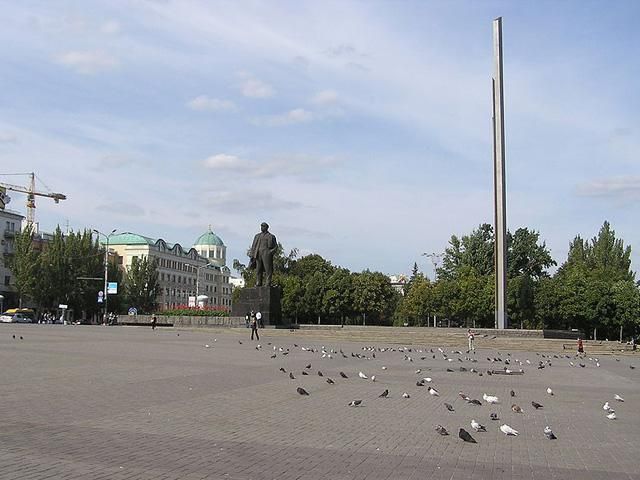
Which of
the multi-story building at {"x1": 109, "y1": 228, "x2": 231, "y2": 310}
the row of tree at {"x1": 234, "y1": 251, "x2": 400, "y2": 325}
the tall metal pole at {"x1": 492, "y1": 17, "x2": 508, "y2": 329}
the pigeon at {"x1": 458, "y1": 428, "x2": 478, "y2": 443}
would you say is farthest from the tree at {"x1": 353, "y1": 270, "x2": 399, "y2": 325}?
the pigeon at {"x1": 458, "y1": 428, "x2": 478, "y2": 443}

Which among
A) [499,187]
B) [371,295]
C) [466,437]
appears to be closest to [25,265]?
[371,295]

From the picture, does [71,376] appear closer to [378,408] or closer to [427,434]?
[378,408]

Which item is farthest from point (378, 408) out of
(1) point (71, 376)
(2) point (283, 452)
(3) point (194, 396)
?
(1) point (71, 376)

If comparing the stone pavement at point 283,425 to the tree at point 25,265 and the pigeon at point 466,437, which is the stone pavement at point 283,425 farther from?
the tree at point 25,265

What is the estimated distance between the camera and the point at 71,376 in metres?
13.5

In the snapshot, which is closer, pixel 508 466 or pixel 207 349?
pixel 508 466

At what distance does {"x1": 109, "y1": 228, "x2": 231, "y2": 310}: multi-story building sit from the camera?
119500mm

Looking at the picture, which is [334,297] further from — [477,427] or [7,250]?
[477,427]

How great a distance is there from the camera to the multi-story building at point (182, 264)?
4705 inches

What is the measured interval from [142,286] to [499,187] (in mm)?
59002

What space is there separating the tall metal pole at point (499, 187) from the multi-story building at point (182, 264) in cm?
6876

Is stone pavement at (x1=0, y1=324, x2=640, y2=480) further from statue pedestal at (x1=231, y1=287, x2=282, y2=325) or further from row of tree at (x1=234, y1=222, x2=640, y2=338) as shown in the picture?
row of tree at (x1=234, y1=222, x2=640, y2=338)

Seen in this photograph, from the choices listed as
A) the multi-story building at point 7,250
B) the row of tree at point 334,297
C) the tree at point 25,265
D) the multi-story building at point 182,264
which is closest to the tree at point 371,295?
the row of tree at point 334,297

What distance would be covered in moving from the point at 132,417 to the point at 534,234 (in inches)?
2752
